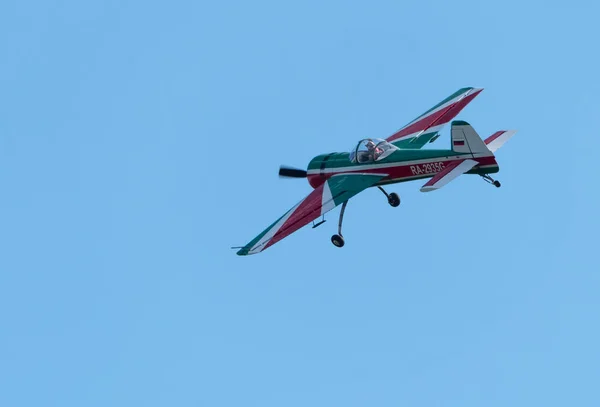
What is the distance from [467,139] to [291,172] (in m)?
7.69

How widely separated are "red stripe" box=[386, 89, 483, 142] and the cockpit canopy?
304 cm

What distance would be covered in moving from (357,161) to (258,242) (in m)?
4.67

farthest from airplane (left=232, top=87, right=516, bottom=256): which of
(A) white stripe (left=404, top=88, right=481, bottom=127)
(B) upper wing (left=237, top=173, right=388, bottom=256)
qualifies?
(A) white stripe (left=404, top=88, right=481, bottom=127)

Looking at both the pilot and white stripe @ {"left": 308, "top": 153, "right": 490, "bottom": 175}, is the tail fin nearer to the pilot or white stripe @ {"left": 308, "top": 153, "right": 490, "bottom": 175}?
white stripe @ {"left": 308, "top": 153, "right": 490, "bottom": 175}

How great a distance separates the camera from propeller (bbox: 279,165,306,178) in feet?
129

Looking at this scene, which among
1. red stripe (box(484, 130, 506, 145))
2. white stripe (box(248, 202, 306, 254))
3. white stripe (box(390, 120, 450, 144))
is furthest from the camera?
white stripe (box(390, 120, 450, 144))

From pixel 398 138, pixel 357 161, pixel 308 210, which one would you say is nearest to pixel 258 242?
pixel 308 210

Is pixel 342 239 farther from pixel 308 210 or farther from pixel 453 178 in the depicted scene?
pixel 453 178

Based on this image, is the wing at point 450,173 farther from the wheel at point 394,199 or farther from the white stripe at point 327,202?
the wheel at point 394,199

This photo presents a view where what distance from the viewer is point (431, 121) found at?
1603 inches

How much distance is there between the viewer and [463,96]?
1679 inches

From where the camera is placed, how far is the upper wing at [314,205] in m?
34.2

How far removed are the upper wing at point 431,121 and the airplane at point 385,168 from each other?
3 centimetres

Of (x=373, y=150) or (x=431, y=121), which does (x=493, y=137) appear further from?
(x=431, y=121)
